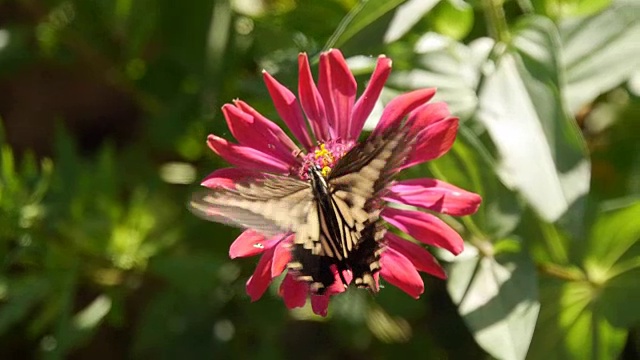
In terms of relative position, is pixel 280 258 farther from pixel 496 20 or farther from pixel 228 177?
pixel 496 20

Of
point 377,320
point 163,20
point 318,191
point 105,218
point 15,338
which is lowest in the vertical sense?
point 15,338

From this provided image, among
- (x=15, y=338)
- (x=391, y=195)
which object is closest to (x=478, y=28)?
(x=391, y=195)

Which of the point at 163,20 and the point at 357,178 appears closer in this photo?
the point at 357,178

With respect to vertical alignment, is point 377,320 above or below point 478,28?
below

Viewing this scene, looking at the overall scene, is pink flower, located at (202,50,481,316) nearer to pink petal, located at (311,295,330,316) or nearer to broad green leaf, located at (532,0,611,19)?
pink petal, located at (311,295,330,316)

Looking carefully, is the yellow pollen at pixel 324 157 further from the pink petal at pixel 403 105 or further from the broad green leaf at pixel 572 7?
the broad green leaf at pixel 572 7

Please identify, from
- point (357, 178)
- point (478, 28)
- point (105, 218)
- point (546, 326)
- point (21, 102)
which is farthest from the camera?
point (21, 102)

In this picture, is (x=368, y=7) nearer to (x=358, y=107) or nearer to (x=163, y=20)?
(x=358, y=107)

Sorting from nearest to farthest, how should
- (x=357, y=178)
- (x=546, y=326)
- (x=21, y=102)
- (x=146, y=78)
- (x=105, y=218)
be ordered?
(x=357, y=178) < (x=546, y=326) < (x=105, y=218) < (x=146, y=78) < (x=21, y=102)
